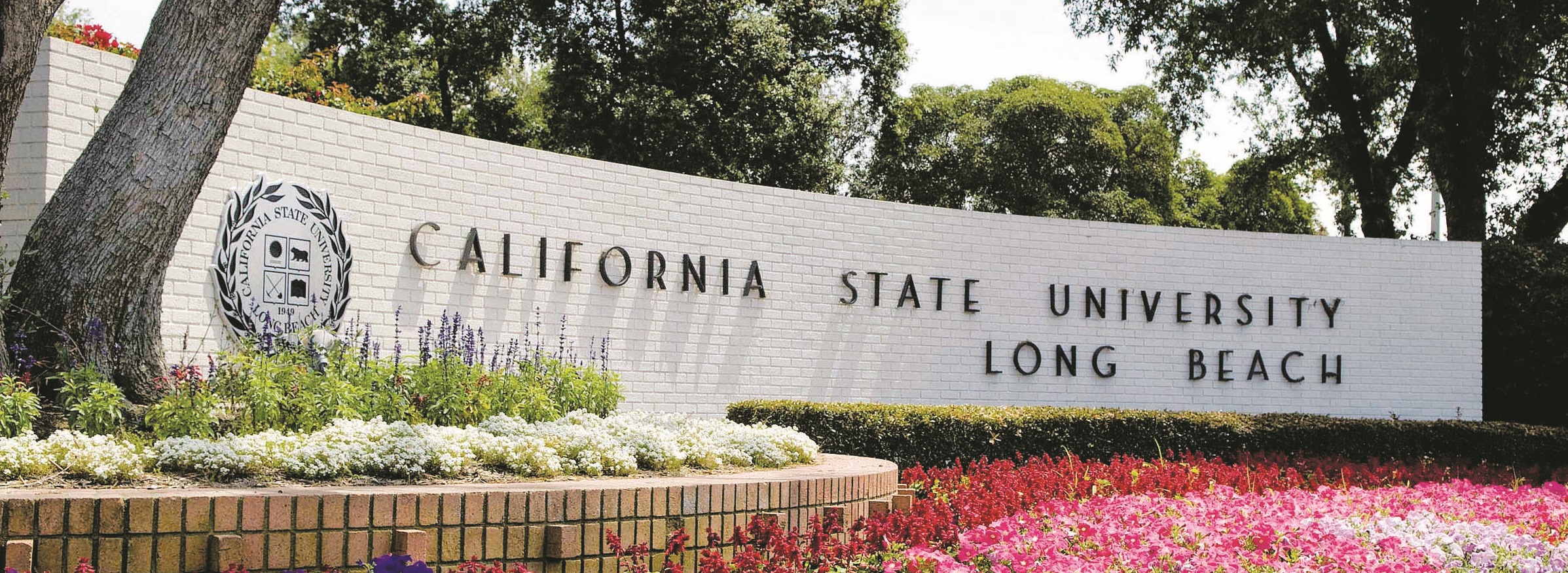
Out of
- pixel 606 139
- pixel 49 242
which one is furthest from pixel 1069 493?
pixel 606 139

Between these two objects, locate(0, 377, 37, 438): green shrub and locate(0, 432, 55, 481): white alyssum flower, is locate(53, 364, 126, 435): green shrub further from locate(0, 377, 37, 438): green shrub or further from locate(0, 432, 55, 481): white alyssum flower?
locate(0, 432, 55, 481): white alyssum flower

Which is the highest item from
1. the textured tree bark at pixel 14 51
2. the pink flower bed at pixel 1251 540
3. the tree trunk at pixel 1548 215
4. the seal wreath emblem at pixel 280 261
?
the tree trunk at pixel 1548 215

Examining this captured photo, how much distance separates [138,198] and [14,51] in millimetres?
785

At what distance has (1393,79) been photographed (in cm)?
1752

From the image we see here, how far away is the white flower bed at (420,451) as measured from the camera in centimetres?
435

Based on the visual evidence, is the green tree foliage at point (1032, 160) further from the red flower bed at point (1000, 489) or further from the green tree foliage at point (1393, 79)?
the red flower bed at point (1000, 489)

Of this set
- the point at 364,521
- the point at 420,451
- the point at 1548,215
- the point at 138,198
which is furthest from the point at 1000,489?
the point at 1548,215

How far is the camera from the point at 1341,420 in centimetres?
1096

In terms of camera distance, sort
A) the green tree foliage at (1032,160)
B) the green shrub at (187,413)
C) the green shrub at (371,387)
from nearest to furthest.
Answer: the green shrub at (187,413), the green shrub at (371,387), the green tree foliage at (1032,160)

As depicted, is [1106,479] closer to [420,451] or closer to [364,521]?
[420,451]

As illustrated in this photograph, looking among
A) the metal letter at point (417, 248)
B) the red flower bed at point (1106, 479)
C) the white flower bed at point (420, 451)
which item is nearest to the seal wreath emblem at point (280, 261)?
the metal letter at point (417, 248)

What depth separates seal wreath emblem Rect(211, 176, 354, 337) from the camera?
7539 millimetres

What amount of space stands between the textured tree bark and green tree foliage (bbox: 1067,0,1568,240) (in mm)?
14363

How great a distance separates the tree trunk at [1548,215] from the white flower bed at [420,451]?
15708 mm
